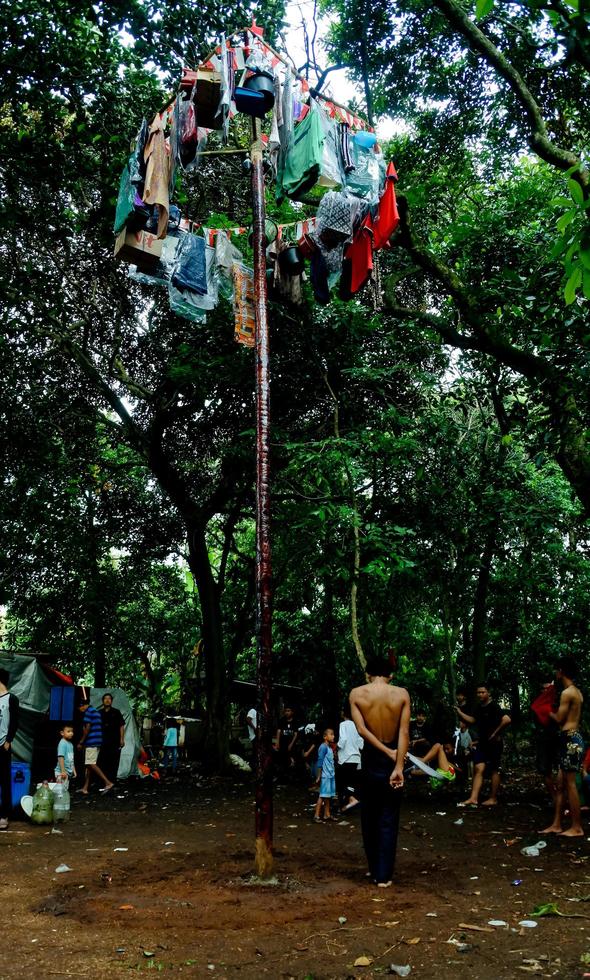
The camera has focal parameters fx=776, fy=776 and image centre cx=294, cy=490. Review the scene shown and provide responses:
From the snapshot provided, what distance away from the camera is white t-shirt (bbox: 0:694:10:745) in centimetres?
840

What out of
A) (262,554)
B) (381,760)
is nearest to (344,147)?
(262,554)

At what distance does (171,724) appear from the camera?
1906cm

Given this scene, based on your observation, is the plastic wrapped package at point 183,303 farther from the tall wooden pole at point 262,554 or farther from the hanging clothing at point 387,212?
the hanging clothing at point 387,212

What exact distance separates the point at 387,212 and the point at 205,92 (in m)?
2.14

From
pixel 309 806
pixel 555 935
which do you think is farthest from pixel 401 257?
pixel 555 935

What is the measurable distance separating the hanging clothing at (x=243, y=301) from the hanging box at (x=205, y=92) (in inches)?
53.1

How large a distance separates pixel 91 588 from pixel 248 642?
267 inches

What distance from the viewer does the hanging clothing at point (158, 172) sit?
7.13m

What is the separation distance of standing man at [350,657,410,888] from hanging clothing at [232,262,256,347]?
11.0 feet

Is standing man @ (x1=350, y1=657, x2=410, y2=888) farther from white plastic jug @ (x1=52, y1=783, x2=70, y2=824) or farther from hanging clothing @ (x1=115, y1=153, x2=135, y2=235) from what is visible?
white plastic jug @ (x1=52, y1=783, x2=70, y2=824)

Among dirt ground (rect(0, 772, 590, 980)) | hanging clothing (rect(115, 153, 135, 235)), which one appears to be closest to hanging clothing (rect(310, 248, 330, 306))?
hanging clothing (rect(115, 153, 135, 235))

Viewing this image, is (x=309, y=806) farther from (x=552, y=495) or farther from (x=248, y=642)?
(x=248, y=642)

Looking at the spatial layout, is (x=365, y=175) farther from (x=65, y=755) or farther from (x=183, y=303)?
(x=65, y=755)

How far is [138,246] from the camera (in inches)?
301
